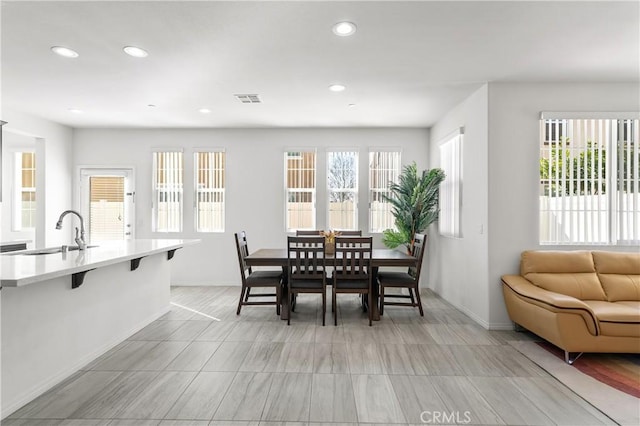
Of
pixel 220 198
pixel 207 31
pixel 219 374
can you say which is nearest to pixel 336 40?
pixel 207 31

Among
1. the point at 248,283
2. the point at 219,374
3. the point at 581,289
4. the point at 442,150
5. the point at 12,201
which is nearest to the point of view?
the point at 219,374

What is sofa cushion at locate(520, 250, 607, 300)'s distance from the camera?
327 cm

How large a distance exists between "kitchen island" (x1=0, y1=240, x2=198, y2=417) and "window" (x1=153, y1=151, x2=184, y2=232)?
2201mm

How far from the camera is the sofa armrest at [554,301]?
8.96ft

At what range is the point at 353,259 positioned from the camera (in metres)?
3.78

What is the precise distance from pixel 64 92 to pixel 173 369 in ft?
11.7

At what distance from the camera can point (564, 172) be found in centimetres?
369

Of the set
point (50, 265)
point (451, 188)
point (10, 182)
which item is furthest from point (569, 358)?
point (10, 182)

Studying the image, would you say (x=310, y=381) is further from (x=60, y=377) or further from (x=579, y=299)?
(x=579, y=299)

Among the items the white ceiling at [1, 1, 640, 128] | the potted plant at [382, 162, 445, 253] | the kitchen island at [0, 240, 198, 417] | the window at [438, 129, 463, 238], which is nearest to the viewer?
the kitchen island at [0, 240, 198, 417]

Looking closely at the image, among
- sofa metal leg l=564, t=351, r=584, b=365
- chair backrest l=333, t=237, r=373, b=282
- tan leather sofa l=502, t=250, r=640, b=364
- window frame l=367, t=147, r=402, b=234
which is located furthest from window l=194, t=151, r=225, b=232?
sofa metal leg l=564, t=351, r=584, b=365

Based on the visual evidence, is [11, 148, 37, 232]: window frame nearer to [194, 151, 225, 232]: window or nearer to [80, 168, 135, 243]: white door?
[80, 168, 135, 243]: white door

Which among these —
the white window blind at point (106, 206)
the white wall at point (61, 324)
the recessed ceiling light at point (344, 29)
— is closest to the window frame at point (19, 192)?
the white window blind at point (106, 206)

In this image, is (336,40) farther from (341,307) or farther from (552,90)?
(341,307)
